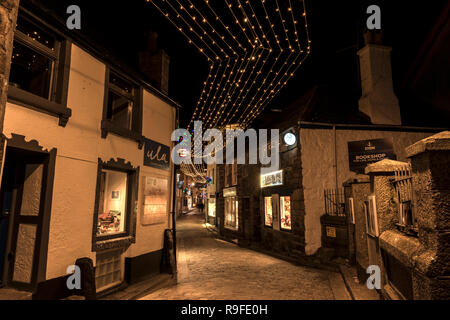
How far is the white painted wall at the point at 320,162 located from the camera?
1024 centimetres

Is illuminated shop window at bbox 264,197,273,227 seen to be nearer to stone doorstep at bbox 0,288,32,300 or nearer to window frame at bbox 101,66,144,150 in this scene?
window frame at bbox 101,66,144,150

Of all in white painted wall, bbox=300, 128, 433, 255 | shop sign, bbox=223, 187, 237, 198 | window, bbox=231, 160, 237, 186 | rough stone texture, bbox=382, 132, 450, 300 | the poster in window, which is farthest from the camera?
window, bbox=231, 160, 237, 186

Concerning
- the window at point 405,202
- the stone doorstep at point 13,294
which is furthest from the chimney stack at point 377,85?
the stone doorstep at point 13,294

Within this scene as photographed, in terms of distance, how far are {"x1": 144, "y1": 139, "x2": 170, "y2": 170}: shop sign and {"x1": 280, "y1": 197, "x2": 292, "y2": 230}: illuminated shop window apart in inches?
221

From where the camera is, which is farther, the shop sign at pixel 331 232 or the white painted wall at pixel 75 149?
the shop sign at pixel 331 232

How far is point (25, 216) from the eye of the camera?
A: 5020 millimetres

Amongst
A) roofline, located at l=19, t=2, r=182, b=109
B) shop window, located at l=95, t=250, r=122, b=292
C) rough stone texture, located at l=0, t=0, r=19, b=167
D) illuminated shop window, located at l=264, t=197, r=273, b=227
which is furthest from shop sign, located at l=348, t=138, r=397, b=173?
rough stone texture, located at l=0, t=0, r=19, b=167

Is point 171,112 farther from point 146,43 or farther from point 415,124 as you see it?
point 415,124

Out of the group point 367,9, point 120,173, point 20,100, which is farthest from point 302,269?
point 367,9

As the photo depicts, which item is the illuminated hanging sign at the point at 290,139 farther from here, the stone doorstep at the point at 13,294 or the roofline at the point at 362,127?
the stone doorstep at the point at 13,294

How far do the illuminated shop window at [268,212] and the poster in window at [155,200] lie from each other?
19.5 feet

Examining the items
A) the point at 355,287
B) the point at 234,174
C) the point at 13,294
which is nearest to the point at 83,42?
the point at 13,294

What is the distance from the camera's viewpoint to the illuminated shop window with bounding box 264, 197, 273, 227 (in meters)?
12.9

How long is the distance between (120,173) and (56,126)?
2377mm
